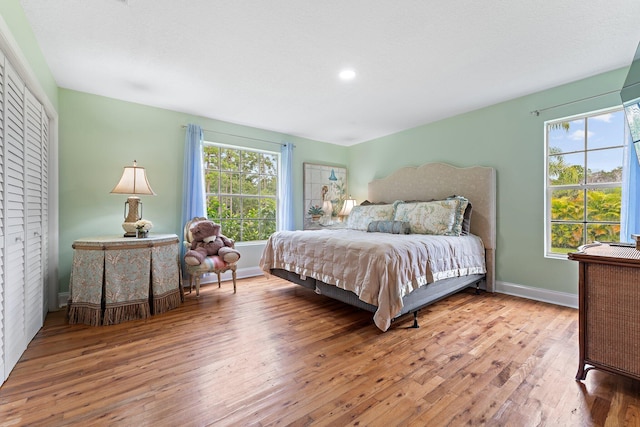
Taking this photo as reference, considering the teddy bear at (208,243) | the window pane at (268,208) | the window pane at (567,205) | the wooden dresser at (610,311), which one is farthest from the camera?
the window pane at (268,208)

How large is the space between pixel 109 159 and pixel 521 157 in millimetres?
4991

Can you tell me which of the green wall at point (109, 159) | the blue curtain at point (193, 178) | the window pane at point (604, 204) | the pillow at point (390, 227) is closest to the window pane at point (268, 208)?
the blue curtain at point (193, 178)

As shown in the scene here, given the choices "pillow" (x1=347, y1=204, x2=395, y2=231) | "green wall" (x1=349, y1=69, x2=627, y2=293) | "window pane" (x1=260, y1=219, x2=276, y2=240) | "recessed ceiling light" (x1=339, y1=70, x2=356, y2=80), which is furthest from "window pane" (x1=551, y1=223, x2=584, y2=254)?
"window pane" (x1=260, y1=219, x2=276, y2=240)

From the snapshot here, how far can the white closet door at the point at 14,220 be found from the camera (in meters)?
1.74

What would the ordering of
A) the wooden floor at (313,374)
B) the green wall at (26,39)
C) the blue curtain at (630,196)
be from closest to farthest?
the wooden floor at (313,374), the green wall at (26,39), the blue curtain at (630,196)

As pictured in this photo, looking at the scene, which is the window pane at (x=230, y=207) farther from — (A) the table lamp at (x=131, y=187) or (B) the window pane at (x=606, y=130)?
(B) the window pane at (x=606, y=130)

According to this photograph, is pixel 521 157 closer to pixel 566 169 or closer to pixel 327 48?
pixel 566 169

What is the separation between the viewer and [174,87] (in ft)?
9.88

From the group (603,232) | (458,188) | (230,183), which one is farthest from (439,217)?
(230,183)

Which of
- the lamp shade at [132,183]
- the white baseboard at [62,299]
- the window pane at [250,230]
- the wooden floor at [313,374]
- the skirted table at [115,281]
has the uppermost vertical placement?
the lamp shade at [132,183]

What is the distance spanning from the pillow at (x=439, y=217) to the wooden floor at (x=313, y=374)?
3.31 feet

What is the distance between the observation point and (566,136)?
3.05m

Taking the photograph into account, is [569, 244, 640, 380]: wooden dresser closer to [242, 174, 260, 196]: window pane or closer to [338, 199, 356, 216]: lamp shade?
[338, 199, 356, 216]: lamp shade

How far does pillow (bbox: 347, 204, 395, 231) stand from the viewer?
4.00 metres
